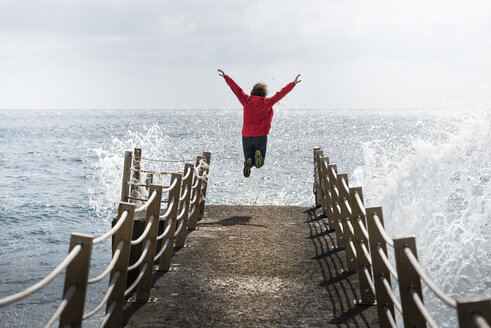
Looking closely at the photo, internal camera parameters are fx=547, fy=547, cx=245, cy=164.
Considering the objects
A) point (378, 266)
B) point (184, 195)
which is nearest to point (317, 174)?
point (184, 195)

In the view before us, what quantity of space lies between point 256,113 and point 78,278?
6914 mm

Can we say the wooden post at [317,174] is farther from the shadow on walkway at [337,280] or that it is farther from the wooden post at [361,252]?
the wooden post at [361,252]

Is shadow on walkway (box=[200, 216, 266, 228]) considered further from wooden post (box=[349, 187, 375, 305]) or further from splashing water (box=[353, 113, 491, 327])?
splashing water (box=[353, 113, 491, 327])

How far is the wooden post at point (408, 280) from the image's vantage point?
3547 mm

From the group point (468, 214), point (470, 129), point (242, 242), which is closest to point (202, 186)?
point (242, 242)

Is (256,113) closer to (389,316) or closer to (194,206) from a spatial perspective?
(194,206)

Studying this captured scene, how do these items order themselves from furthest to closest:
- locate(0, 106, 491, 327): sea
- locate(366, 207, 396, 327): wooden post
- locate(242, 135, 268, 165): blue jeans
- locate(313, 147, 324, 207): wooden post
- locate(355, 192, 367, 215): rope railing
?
locate(0, 106, 491, 327): sea, locate(313, 147, 324, 207): wooden post, locate(242, 135, 268, 165): blue jeans, locate(355, 192, 367, 215): rope railing, locate(366, 207, 396, 327): wooden post

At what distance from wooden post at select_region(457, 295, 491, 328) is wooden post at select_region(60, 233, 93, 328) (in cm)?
214

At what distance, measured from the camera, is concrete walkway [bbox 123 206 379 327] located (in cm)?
493

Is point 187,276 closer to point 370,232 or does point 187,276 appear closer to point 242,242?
point 242,242

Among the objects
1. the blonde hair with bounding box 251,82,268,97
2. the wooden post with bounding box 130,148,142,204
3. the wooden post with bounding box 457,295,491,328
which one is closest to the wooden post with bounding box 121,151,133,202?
the wooden post with bounding box 130,148,142,204

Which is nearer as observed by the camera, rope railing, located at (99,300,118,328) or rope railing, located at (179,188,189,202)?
rope railing, located at (99,300,118,328)

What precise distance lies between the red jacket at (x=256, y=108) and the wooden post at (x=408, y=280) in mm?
6308

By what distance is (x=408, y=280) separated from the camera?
3.58 meters
